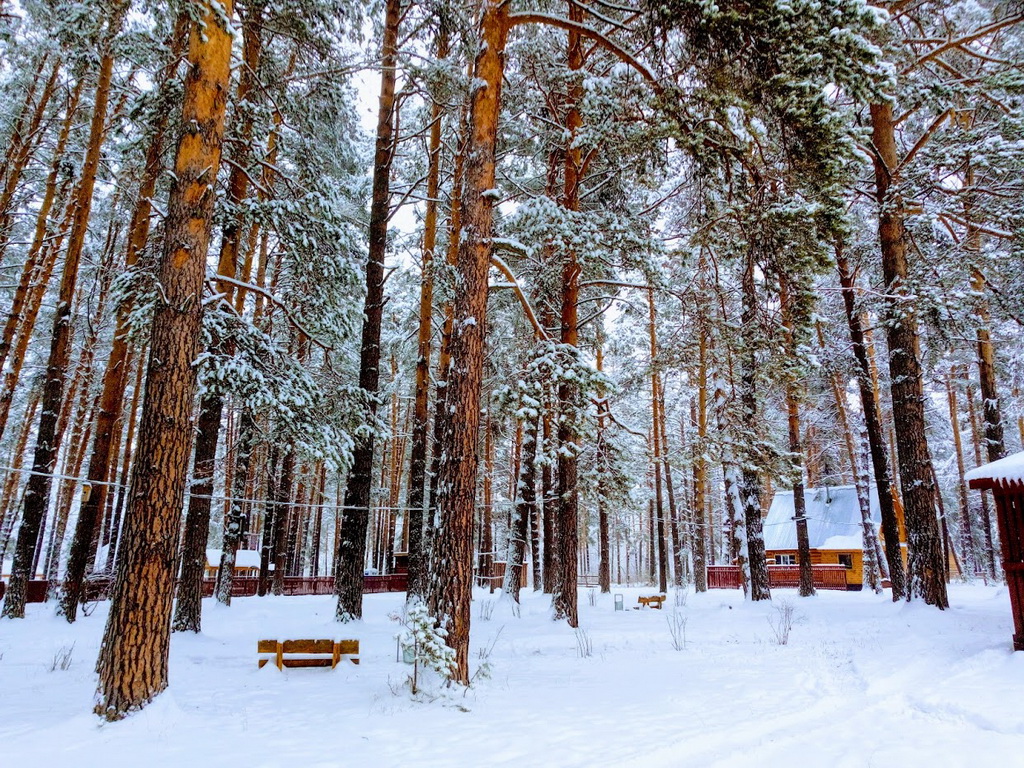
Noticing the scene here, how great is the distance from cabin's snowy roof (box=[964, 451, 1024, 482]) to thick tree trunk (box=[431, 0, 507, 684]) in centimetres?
572

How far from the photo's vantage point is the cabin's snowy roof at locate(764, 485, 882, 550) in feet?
80.9

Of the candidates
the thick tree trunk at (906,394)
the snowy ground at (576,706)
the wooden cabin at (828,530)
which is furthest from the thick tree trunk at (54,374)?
the wooden cabin at (828,530)

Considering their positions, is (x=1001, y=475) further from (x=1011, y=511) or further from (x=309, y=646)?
(x=309, y=646)

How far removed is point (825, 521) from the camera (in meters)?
25.8

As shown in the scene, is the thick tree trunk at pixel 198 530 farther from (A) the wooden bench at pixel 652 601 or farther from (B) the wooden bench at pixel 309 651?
(A) the wooden bench at pixel 652 601

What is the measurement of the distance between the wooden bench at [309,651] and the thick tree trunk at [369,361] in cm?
326

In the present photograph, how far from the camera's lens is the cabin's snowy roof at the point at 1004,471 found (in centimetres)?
645

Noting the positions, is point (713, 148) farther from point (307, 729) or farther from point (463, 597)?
point (307, 729)

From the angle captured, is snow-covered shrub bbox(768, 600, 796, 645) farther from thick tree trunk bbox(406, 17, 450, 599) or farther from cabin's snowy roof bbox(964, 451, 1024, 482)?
thick tree trunk bbox(406, 17, 450, 599)

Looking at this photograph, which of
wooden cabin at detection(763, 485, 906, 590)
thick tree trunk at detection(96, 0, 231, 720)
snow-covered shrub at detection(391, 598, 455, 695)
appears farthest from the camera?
wooden cabin at detection(763, 485, 906, 590)

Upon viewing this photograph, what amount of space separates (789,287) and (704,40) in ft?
8.61

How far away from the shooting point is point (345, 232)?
8688mm

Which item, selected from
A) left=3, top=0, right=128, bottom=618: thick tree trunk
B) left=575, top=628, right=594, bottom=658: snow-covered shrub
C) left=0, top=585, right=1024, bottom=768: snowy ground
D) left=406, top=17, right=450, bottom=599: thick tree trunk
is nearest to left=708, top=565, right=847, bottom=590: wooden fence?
left=0, top=585, right=1024, bottom=768: snowy ground

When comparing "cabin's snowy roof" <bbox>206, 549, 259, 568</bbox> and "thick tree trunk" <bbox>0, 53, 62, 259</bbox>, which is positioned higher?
"thick tree trunk" <bbox>0, 53, 62, 259</bbox>
